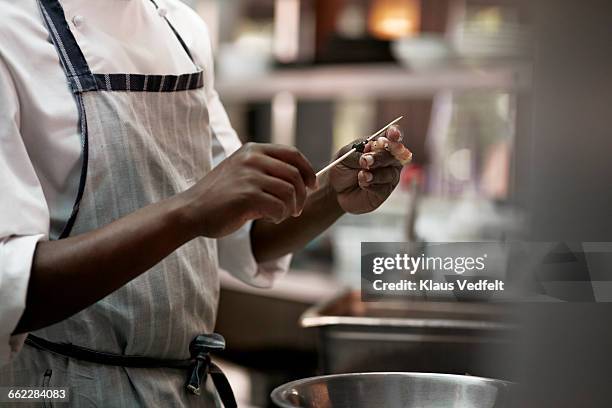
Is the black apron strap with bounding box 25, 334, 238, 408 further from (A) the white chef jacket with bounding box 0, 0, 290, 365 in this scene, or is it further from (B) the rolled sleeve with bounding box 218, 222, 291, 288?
(B) the rolled sleeve with bounding box 218, 222, 291, 288

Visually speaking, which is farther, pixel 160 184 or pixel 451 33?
pixel 451 33

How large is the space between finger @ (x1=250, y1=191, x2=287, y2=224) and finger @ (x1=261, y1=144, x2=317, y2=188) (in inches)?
1.6

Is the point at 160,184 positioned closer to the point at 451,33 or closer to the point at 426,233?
the point at 426,233

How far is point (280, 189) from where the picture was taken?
0.94m

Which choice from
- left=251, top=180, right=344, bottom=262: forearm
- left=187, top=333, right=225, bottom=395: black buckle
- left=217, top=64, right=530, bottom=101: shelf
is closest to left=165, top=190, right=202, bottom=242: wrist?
left=187, top=333, right=225, bottom=395: black buckle

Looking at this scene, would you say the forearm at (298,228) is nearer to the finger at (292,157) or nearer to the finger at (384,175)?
the finger at (384,175)

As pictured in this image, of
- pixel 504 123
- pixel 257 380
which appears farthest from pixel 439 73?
pixel 257 380

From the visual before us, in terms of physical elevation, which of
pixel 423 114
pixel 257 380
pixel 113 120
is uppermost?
pixel 113 120

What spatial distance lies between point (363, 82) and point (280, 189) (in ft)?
6.92

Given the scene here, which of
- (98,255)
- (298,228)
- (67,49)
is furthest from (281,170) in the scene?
(298,228)

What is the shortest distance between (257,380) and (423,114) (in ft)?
3.58

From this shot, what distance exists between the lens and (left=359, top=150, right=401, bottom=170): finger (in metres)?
1.14

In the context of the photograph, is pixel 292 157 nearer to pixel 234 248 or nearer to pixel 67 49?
pixel 67 49

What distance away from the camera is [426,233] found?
104 inches
